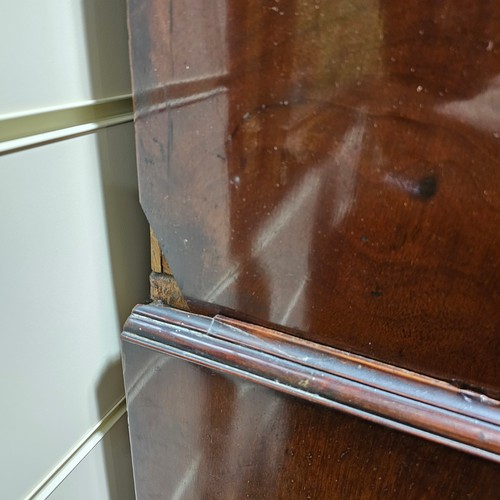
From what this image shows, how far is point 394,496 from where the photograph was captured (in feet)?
1.22

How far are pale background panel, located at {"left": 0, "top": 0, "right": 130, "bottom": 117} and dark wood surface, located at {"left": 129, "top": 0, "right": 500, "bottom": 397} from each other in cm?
8

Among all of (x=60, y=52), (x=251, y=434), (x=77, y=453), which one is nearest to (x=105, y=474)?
(x=77, y=453)

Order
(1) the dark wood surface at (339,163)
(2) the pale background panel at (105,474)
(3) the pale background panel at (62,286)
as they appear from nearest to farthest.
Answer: (1) the dark wood surface at (339,163) → (3) the pale background panel at (62,286) → (2) the pale background panel at (105,474)

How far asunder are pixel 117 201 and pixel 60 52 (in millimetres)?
152

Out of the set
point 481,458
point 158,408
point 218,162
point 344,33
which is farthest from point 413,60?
point 158,408

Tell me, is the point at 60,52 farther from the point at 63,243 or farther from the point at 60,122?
the point at 63,243

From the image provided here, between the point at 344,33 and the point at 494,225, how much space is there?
147 millimetres

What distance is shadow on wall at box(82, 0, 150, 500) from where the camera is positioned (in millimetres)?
416

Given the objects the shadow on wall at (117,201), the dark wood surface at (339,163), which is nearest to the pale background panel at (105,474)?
the shadow on wall at (117,201)

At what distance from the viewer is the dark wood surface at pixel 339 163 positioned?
262 millimetres

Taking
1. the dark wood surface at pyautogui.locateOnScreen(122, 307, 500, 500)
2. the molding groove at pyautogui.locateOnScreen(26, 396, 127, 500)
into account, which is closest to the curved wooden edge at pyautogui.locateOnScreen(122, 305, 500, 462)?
the dark wood surface at pyautogui.locateOnScreen(122, 307, 500, 500)

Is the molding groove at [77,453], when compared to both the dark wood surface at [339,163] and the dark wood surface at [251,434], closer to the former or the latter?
the dark wood surface at [251,434]

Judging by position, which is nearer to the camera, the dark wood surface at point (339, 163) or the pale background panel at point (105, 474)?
the dark wood surface at point (339, 163)

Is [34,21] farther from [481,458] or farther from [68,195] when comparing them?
[481,458]
